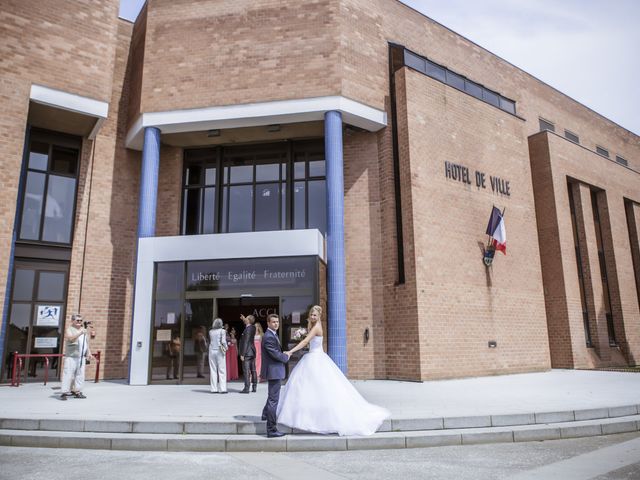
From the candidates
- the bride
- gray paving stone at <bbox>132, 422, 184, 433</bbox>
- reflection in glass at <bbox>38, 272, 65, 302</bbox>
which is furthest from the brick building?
gray paving stone at <bbox>132, 422, 184, 433</bbox>

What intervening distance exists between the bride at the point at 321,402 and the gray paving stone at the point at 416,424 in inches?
7.9

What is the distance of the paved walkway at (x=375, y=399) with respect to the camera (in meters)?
7.38

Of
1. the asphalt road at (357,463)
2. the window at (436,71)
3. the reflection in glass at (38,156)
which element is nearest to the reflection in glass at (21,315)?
the reflection in glass at (38,156)

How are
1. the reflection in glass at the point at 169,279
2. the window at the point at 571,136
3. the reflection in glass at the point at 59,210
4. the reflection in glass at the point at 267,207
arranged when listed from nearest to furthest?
1. the reflection in glass at the point at 169,279
2. the reflection in glass at the point at 59,210
3. the reflection in glass at the point at 267,207
4. the window at the point at 571,136

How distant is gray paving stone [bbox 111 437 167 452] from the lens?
626 centimetres

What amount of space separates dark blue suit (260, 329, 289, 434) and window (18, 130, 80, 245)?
429 inches

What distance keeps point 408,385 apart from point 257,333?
13.2 ft

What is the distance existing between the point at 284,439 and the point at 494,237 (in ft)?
37.9

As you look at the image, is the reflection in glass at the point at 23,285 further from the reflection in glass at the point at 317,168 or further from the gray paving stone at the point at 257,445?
the gray paving stone at the point at 257,445

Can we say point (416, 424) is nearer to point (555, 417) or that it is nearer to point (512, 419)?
point (512, 419)

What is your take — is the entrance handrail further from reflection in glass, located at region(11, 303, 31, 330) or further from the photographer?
the photographer

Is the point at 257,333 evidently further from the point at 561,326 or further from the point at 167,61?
the point at 561,326

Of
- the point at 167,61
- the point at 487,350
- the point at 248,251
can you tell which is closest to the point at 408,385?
the point at 487,350

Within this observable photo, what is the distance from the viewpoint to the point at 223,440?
6.21 m
